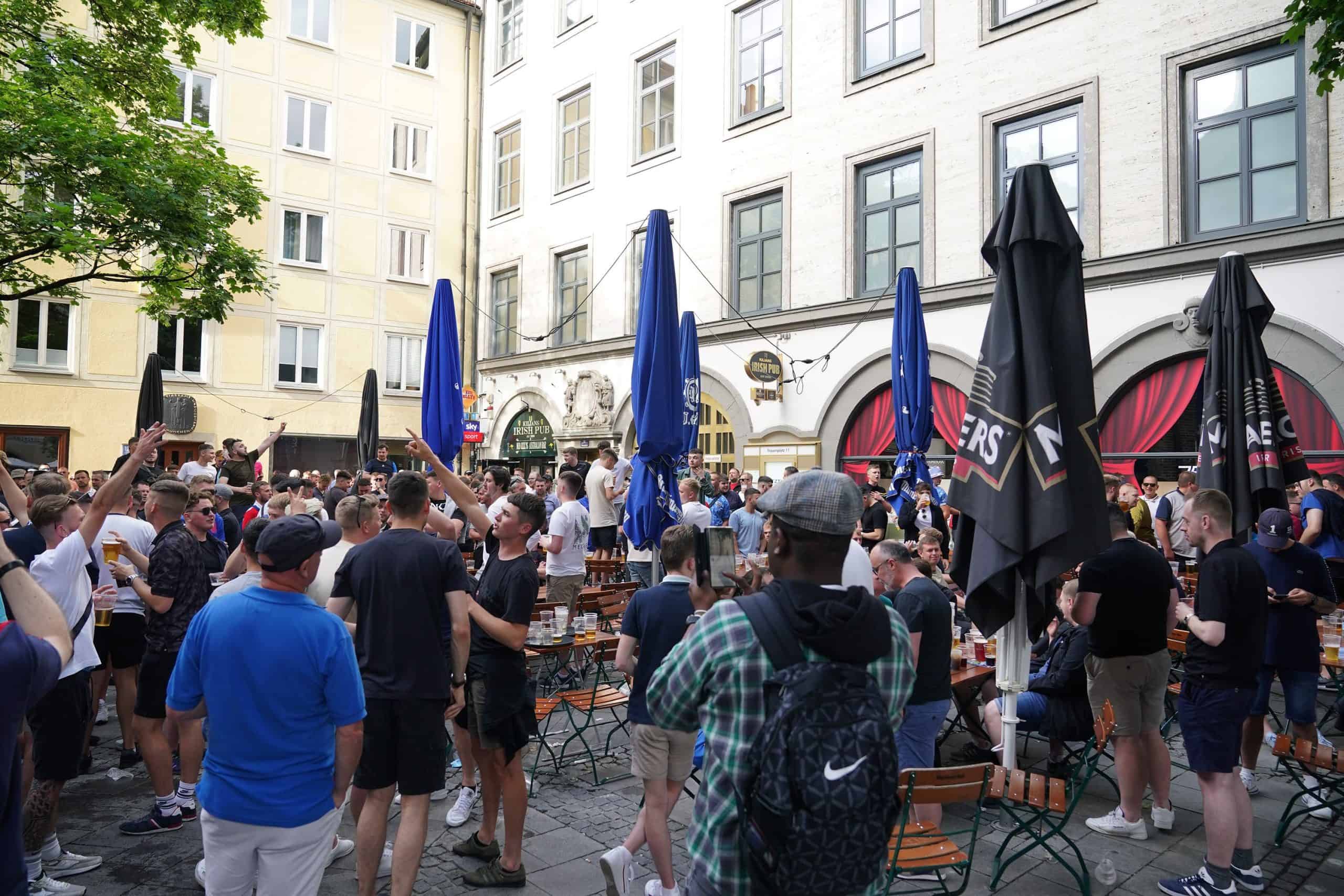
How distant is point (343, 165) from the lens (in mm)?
25672

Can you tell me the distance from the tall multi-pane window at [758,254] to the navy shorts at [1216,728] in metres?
14.4

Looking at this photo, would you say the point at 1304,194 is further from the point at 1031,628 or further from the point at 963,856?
the point at 963,856

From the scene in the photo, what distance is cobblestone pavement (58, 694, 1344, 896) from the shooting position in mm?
4453

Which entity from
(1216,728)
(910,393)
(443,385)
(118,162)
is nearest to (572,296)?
A: (118,162)

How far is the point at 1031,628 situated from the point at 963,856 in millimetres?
1324

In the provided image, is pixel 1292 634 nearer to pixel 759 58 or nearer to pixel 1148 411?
pixel 1148 411

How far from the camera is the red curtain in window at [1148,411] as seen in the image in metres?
13.0

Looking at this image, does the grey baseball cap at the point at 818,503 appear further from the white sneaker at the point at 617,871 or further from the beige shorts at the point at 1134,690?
the beige shorts at the point at 1134,690

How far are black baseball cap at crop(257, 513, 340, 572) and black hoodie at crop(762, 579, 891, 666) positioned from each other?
1.86m

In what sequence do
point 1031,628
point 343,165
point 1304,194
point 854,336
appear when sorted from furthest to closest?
point 343,165 → point 854,336 → point 1304,194 → point 1031,628

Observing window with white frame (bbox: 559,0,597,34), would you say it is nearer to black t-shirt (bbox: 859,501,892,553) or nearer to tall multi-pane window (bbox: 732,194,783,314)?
tall multi-pane window (bbox: 732,194,783,314)

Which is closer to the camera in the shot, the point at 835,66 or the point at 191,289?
the point at 191,289

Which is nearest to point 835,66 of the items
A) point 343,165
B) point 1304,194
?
point 1304,194

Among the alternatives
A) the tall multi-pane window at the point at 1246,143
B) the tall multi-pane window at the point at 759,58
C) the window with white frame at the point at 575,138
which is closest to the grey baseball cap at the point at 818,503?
the tall multi-pane window at the point at 1246,143
